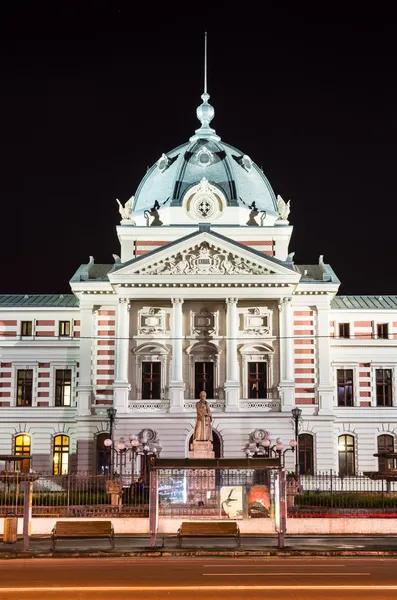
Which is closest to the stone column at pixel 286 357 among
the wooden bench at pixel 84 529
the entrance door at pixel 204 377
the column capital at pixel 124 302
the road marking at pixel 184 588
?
the entrance door at pixel 204 377

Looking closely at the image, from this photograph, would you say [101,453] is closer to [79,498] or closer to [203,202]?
[203,202]

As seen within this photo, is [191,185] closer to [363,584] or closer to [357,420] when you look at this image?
[357,420]

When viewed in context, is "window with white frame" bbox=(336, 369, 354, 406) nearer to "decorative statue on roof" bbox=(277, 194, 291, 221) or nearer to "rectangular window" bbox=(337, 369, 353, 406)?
"rectangular window" bbox=(337, 369, 353, 406)

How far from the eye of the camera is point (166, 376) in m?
60.2

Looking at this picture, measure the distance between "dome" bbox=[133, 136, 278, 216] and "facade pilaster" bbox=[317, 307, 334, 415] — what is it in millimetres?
10677

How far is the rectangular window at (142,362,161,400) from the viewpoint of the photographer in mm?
60344

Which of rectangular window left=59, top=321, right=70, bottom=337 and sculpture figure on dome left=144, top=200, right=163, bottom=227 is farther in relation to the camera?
sculpture figure on dome left=144, top=200, right=163, bottom=227

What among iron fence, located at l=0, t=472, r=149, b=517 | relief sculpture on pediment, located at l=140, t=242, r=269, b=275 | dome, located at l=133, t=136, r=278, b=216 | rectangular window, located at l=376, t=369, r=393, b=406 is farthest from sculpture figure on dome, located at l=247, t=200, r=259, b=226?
iron fence, located at l=0, t=472, r=149, b=517

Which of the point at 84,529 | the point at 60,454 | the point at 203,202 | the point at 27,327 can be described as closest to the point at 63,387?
the point at 60,454

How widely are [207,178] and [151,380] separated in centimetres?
1685

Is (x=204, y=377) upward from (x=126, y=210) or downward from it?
downward

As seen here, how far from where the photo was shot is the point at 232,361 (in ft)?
193

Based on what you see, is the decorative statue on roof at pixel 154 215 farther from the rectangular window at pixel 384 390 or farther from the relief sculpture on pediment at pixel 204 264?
the rectangular window at pixel 384 390

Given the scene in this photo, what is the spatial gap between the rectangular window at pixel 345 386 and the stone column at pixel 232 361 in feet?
26.9
